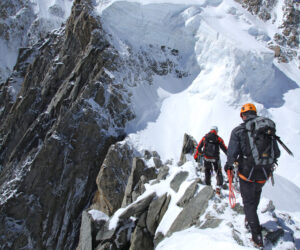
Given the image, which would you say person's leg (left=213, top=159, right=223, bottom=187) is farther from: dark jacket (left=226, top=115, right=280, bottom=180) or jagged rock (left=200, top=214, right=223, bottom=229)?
dark jacket (left=226, top=115, right=280, bottom=180)

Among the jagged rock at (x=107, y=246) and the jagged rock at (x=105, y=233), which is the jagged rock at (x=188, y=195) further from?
the jagged rock at (x=107, y=246)

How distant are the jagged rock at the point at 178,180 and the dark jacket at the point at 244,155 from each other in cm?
372

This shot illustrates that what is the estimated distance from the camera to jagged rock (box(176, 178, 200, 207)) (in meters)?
7.22

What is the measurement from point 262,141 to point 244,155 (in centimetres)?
41

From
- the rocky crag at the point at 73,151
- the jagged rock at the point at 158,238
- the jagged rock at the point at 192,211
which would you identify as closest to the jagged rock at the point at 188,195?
the jagged rock at the point at 192,211

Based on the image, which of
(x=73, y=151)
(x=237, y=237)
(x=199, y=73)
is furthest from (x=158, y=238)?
(x=199, y=73)

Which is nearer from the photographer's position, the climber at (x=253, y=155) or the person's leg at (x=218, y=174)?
the climber at (x=253, y=155)

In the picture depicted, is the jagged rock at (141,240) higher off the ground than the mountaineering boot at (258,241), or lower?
lower

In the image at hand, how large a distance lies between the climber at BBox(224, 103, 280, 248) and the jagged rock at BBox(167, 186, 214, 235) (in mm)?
1850

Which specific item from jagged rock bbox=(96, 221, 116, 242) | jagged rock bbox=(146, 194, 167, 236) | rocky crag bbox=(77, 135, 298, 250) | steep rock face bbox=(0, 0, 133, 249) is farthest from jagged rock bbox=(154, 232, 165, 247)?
steep rock face bbox=(0, 0, 133, 249)

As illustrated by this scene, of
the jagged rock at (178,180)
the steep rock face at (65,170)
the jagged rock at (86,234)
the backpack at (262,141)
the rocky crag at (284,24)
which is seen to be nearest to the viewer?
the backpack at (262,141)

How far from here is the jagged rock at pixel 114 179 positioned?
18.3 metres

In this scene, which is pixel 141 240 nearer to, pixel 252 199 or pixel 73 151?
pixel 252 199

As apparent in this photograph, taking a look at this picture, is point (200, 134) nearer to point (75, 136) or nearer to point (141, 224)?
point (75, 136)
